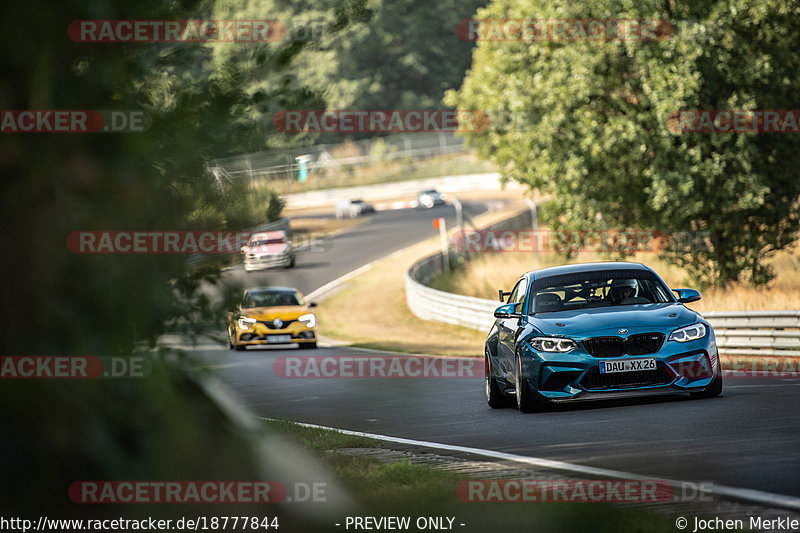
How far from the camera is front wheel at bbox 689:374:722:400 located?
12.5m

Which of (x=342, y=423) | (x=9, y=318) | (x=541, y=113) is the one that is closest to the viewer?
(x=9, y=318)

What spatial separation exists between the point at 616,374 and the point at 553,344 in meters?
0.71

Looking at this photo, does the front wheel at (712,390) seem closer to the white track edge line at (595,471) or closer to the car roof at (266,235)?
the white track edge line at (595,471)

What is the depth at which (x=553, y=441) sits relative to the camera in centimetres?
1026

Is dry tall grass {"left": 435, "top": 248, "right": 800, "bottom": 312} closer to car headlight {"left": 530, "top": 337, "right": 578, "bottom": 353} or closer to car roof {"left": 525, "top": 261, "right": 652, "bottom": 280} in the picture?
car roof {"left": 525, "top": 261, "right": 652, "bottom": 280}

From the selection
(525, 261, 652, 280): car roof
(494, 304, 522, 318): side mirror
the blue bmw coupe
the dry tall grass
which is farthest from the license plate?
the dry tall grass

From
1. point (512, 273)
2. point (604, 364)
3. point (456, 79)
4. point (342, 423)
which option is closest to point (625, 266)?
point (604, 364)


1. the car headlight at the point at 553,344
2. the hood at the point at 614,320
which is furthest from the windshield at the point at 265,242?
the hood at the point at 614,320

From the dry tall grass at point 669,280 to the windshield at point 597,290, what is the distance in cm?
1212

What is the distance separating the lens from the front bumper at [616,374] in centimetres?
1189

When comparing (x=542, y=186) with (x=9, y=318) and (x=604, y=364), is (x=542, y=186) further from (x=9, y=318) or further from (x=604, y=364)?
(x=9, y=318)

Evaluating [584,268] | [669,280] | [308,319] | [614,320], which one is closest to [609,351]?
[614,320]

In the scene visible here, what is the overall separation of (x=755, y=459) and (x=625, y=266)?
545 cm

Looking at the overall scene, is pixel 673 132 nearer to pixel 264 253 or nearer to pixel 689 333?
pixel 689 333
